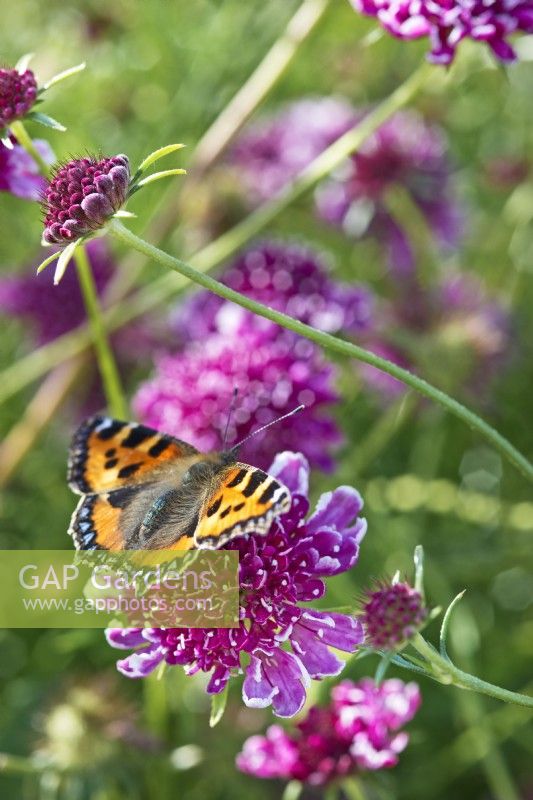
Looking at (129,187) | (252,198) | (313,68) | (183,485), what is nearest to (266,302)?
(252,198)

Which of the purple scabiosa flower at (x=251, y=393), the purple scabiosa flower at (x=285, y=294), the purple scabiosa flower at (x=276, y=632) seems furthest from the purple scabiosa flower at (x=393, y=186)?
the purple scabiosa flower at (x=276, y=632)

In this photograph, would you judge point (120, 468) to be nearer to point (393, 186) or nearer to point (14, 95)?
point (14, 95)

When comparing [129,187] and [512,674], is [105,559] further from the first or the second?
[512,674]

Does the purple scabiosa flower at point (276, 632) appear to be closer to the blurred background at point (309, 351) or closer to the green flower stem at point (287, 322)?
the green flower stem at point (287, 322)

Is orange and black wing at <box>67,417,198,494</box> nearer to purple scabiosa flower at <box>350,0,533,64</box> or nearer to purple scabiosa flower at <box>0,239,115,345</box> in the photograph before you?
purple scabiosa flower at <box>350,0,533,64</box>

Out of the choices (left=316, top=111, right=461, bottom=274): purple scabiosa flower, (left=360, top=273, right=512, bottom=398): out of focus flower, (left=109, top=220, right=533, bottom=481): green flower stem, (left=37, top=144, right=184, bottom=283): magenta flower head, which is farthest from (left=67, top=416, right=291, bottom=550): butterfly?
(left=316, top=111, right=461, bottom=274): purple scabiosa flower

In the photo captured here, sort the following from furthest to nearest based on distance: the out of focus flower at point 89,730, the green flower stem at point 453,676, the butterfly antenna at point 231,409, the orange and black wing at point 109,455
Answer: the out of focus flower at point 89,730
the butterfly antenna at point 231,409
the orange and black wing at point 109,455
the green flower stem at point 453,676

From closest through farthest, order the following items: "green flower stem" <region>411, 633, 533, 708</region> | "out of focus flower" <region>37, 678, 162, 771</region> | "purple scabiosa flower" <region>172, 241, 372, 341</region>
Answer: "green flower stem" <region>411, 633, 533, 708</region>
"out of focus flower" <region>37, 678, 162, 771</region>
"purple scabiosa flower" <region>172, 241, 372, 341</region>
